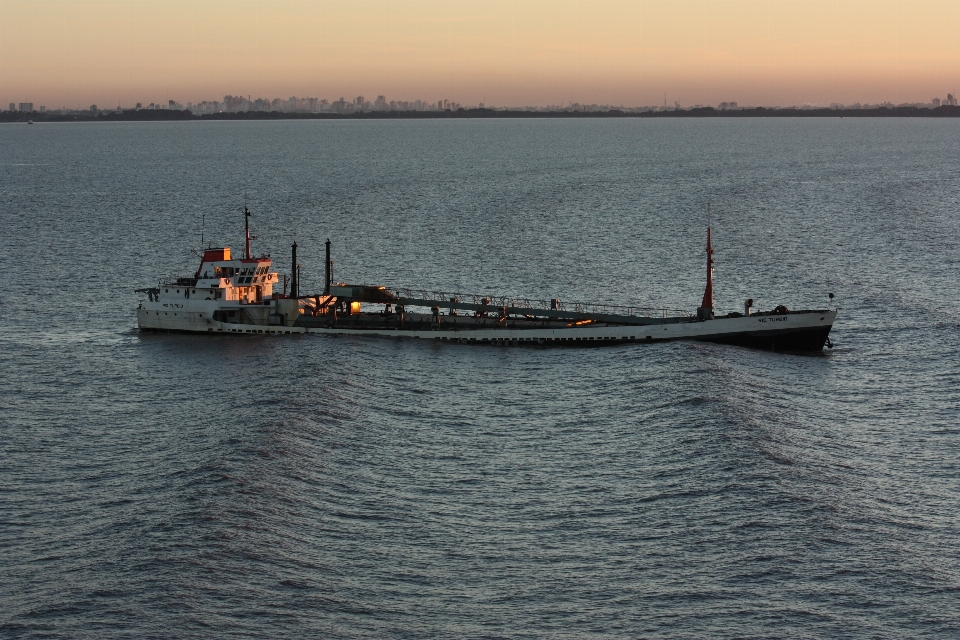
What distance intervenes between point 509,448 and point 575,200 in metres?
124

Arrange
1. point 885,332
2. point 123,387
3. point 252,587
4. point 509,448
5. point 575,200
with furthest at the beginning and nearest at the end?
1. point 575,200
2. point 885,332
3. point 123,387
4. point 509,448
5. point 252,587

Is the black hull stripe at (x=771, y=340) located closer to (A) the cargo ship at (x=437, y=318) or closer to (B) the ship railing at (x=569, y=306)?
(A) the cargo ship at (x=437, y=318)

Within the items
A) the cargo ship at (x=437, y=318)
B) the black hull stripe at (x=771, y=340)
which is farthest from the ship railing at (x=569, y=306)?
the black hull stripe at (x=771, y=340)

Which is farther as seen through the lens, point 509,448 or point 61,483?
point 509,448

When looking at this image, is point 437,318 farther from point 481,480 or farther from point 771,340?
point 481,480

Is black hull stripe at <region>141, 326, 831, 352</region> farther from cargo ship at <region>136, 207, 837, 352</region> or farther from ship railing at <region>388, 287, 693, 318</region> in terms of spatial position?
ship railing at <region>388, 287, 693, 318</region>

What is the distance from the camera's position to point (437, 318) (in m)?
91.4

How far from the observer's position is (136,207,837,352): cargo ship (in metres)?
84.6

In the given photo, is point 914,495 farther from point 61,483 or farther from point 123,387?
point 123,387

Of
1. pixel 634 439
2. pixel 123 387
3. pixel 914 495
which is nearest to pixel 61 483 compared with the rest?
pixel 123 387

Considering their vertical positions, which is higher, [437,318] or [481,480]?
[437,318]

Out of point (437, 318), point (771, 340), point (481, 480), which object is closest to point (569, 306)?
point (437, 318)

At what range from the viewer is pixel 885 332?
89688 mm

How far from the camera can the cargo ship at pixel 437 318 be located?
278ft
